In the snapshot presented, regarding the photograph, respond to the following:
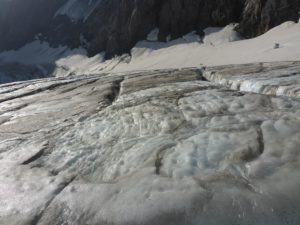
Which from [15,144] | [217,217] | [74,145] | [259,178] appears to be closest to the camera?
[217,217]

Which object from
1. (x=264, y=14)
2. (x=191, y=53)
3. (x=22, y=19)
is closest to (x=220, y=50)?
(x=191, y=53)

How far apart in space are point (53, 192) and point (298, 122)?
4.22m

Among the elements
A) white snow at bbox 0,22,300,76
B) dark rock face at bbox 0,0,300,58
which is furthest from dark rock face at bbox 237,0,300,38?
white snow at bbox 0,22,300,76

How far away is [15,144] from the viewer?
26.0 ft

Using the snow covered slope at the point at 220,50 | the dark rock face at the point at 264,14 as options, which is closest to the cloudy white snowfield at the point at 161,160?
the snow covered slope at the point at 220,50

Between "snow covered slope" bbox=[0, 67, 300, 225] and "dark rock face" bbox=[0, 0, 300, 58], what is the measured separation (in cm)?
3663

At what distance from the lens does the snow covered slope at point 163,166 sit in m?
4.25

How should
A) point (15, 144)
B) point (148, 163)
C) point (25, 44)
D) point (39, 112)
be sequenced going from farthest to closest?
point (25, 44), point (39, 112), point (15, 144), point (148, 163)

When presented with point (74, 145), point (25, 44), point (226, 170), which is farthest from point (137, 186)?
point (25, 44)

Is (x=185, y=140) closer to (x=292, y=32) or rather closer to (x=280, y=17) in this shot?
(x=292, y=32)

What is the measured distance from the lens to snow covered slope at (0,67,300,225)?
425 centimetres

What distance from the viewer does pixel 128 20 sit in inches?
2491

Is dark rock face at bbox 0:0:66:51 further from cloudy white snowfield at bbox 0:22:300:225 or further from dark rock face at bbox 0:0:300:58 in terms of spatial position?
cloudy white snowfield at bbox 0:22:300:225

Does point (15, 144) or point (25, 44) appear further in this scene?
point (25, 44)
